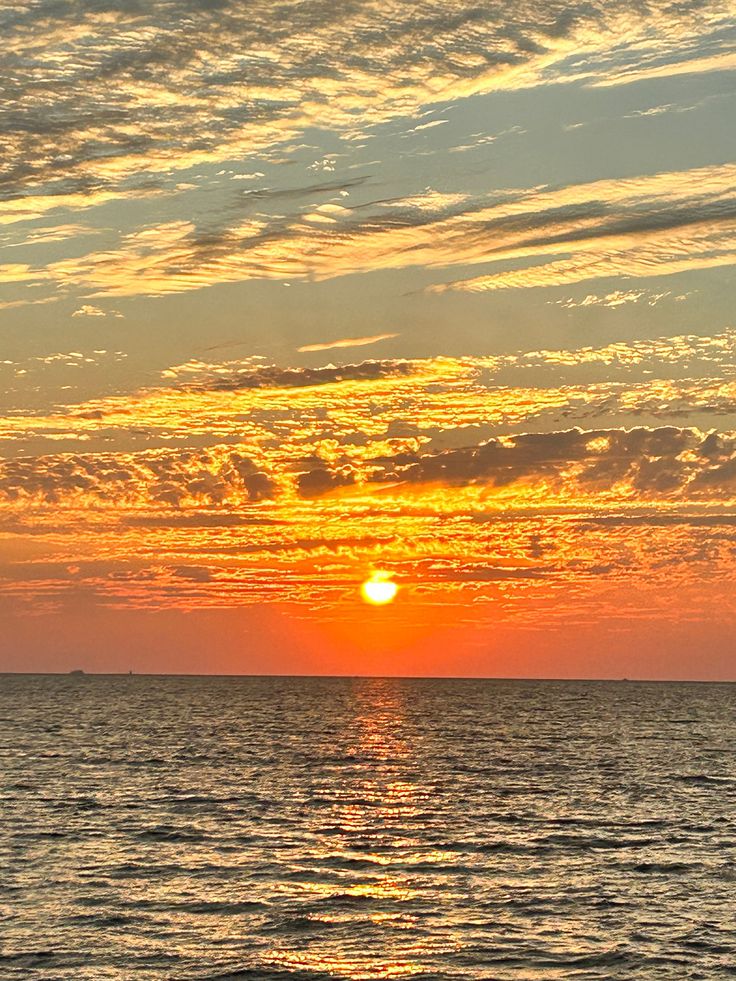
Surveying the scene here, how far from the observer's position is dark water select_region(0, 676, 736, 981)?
3772 cm

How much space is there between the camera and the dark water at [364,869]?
37.7 metres

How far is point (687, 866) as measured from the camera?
52.3 metres

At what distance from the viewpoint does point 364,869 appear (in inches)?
1996

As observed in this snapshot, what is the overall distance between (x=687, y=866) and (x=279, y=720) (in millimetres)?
130414

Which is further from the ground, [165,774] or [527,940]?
[165,774]

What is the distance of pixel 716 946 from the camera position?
3950cm

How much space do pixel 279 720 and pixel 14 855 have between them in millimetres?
127077

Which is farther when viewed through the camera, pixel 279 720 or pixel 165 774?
pixel 279 720

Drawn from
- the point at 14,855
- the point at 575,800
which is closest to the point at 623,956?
the point at 14,855

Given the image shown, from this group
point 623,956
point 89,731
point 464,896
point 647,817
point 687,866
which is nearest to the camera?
point 623,956

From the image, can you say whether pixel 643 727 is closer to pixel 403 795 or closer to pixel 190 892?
pixel 403 795

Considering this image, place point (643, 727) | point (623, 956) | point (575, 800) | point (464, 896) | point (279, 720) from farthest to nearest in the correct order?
point (279, 720), point (643, 727), point (575, 800), point (464, 896), point (623, 956)

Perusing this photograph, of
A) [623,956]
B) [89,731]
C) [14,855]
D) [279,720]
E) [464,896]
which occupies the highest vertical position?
[279,720]

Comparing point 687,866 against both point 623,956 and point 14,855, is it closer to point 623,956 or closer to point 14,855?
point 623,956
